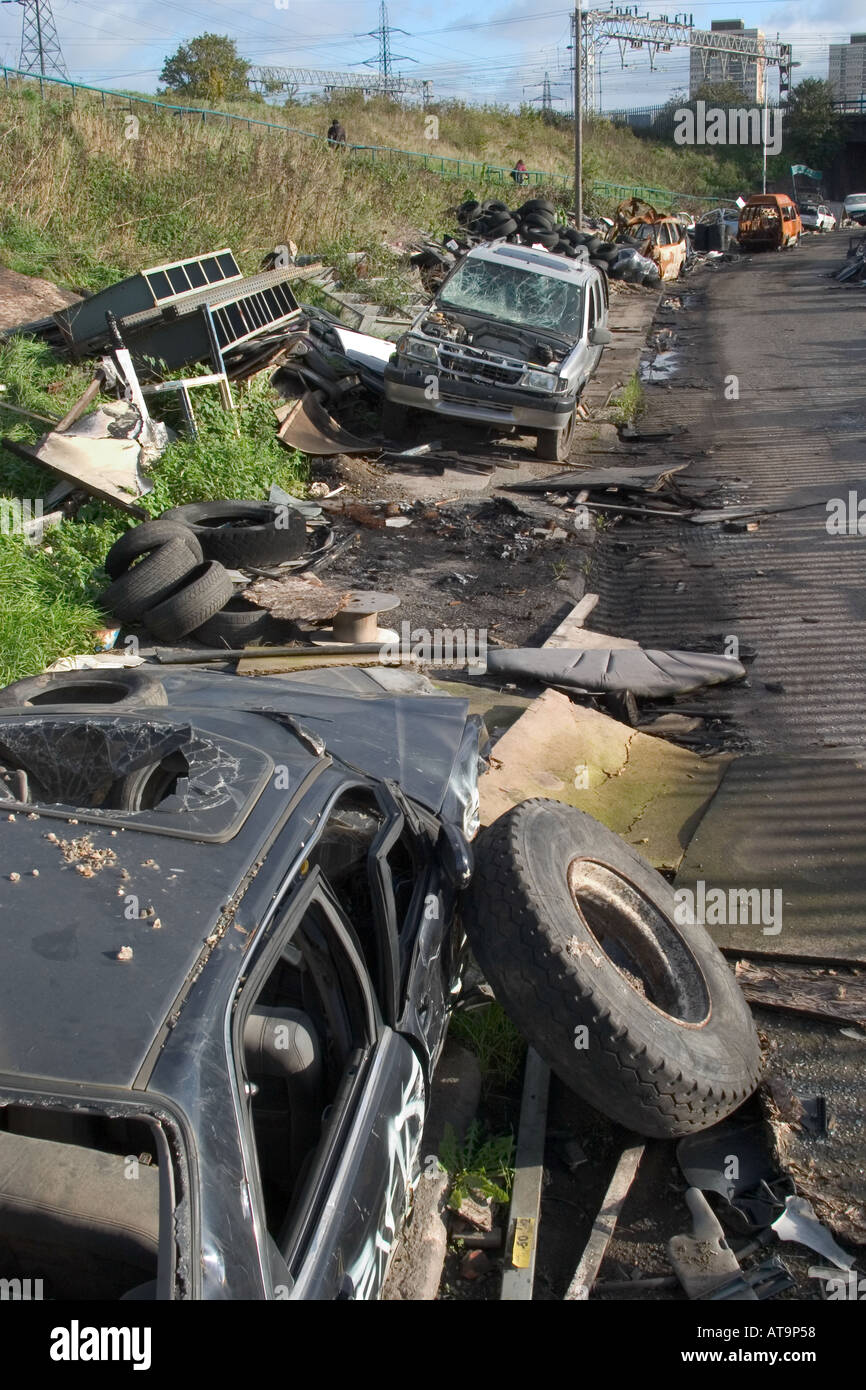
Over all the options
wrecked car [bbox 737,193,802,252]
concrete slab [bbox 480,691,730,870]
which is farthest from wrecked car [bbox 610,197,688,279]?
concrete slab [bbox 480,691,730,870]

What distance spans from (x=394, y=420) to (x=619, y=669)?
6.61 m

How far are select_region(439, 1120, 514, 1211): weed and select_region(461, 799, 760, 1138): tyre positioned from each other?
0.38m

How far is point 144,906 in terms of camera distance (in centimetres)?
222

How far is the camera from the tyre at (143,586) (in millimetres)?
7348

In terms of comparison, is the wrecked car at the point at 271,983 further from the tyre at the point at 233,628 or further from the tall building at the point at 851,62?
the tall building at the point at 851,62

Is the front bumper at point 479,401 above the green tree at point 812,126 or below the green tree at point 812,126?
below

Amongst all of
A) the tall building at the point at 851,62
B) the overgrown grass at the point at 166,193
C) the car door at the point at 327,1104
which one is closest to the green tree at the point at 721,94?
the tall building at the point at 851,62

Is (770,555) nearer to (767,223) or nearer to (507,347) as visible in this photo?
(507,347)

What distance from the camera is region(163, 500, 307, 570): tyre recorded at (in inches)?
329

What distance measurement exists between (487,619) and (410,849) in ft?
16.5

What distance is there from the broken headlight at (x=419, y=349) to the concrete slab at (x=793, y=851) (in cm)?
747

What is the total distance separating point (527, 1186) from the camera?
10.6ft
